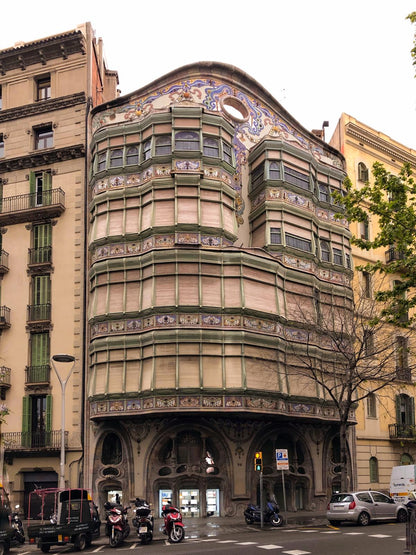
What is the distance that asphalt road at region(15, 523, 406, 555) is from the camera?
19.5 metres

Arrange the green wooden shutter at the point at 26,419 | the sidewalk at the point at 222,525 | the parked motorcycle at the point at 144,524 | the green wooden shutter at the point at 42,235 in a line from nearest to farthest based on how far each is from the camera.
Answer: the parked motorcycle at the point at 144,524
the sidewalk at the point at 222,525
the green wooden shutter at the point at 26,419
the green wooden shutter at the point at 42,235

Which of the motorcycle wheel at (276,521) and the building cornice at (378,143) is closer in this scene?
the motorcycle wheel at (276,521)

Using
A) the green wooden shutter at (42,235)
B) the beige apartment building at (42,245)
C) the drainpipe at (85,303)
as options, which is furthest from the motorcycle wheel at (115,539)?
the green wooden shutter at (42,235)

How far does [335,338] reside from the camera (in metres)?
33.4

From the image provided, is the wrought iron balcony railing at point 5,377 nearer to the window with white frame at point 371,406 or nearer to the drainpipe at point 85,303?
the drainpipe at point 85,303

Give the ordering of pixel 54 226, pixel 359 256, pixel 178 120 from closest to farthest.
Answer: pixel 178 120 < pixel 54 226 < pixel 359 256

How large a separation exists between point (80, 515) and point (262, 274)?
15.4 m

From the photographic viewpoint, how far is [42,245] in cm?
3862

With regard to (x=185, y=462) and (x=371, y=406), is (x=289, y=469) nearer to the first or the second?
(x=185, y=462)

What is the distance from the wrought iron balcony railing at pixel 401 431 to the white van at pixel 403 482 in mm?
6980

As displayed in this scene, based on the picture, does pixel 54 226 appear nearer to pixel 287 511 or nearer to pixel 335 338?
pixel 335 338

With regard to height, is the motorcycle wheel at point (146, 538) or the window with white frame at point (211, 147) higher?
the window with white frame at point (211, 147)

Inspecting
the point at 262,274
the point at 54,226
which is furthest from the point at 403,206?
the point at 54,226

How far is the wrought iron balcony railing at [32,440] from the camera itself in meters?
35.3
